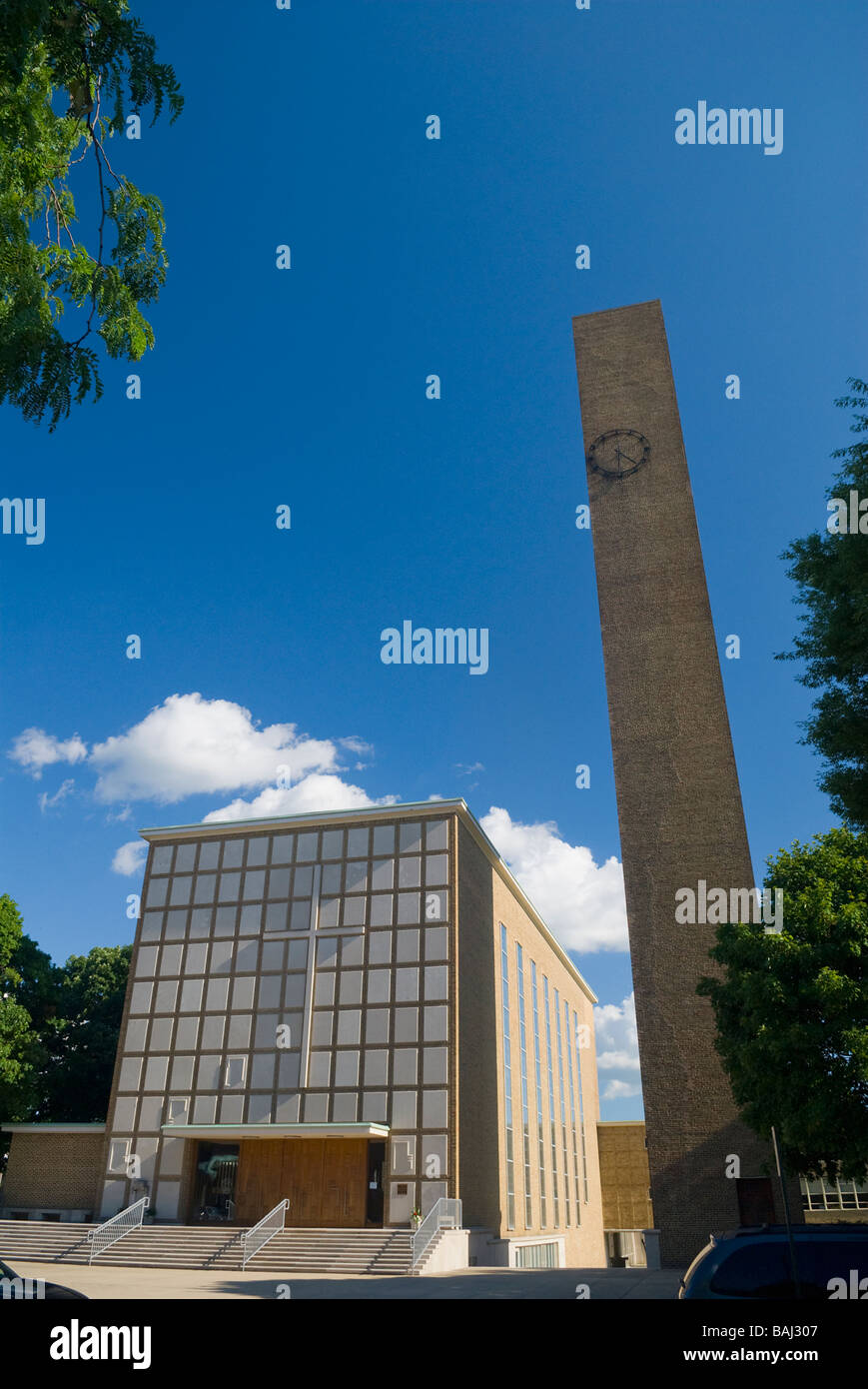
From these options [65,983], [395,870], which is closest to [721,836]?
[395,870]

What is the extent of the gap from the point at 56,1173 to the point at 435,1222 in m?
14.5

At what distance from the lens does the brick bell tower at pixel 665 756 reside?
25281 mm

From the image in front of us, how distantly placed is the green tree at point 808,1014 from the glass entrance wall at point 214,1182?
697 inches

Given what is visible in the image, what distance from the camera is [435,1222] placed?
85.0ft

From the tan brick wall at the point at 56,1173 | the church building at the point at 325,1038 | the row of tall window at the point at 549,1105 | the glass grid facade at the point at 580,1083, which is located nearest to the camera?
the church building at the point at 325,1038

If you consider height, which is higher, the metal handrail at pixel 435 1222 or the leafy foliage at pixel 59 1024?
the leafy foliage at pixel 59 1024

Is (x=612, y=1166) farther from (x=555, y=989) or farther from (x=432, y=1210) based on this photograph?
(x=432, y=1210)

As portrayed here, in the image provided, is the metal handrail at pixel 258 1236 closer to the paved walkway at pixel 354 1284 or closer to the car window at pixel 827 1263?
the paved walkway at pixel 354 1284

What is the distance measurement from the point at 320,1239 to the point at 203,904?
40.2 ft

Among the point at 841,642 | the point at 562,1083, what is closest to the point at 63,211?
the point at 841,642

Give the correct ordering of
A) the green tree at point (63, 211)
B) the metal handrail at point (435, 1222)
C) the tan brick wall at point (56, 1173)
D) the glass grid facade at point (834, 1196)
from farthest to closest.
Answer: the tan brick wall at point (56, 1173) < the glass grid facade at point (834, 1196) < the metal handrail at point (435, 1222) < the green tree at point (63, 211)

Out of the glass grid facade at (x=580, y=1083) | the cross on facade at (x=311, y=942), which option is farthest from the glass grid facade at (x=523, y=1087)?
the glass grid facade at (x=580, y=1083)

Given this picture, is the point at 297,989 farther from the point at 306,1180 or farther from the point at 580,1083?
the point at 580,1083
